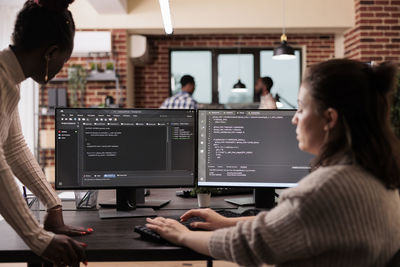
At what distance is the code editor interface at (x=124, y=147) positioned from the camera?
5.72ft

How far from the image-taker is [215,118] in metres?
1.86

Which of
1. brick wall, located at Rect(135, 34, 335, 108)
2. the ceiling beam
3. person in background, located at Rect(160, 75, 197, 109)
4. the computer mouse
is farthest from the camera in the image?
brick wall, located at Rect(135, 34, 335, 108)

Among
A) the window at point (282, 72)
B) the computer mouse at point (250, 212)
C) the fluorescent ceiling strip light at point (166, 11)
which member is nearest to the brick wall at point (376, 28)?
the window at point (282, 72)

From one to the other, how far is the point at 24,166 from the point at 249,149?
3.02ft

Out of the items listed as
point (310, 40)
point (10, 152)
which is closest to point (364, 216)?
point (10, 152)

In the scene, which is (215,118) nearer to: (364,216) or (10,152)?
(10,152)

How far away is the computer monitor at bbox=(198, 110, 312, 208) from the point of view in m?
1.86

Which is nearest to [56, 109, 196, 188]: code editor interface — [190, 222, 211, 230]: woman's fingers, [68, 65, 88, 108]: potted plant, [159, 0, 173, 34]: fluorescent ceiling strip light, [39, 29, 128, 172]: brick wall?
[190, 222, 211, 230]: woman's fingers

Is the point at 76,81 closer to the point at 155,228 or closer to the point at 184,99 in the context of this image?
the point at 184,99

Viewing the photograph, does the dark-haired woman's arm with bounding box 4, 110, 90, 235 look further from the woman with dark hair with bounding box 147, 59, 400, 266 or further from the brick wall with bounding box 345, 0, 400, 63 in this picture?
the brick wall with bounding box 345, 0, 400, 63

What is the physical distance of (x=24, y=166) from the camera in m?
1.46

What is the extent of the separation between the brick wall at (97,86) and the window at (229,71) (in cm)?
140

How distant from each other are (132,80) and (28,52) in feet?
17.6

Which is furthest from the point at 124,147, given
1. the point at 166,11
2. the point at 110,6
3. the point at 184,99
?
the point at 110,6
